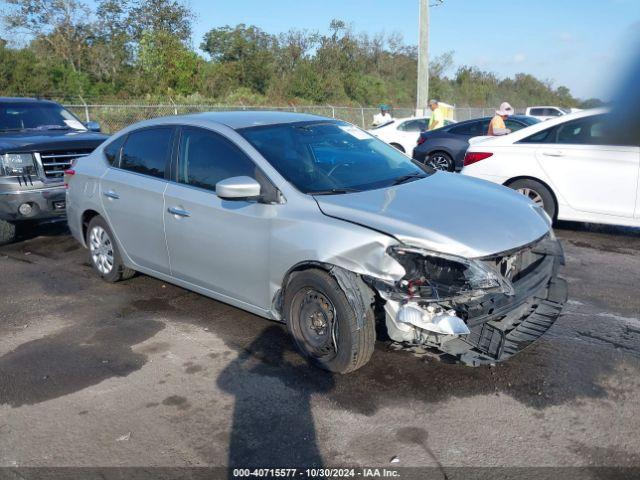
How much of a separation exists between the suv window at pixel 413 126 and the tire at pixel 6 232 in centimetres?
1029

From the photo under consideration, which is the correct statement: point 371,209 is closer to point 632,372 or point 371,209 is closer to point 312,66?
point 632,372

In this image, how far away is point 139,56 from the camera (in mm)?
33594

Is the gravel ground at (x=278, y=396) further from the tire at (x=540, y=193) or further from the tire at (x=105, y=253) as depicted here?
the tire at (x=540, y=193)

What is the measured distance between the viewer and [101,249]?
600 centimetres

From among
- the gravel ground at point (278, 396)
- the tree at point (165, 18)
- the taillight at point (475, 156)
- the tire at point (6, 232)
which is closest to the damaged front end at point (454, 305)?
the gravel ground at point (278, 396)

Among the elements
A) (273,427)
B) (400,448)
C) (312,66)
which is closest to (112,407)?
(273,427)

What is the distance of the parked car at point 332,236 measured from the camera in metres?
3.52

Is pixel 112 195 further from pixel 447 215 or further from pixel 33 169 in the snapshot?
pixel 447 215

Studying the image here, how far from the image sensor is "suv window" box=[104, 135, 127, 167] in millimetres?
5703

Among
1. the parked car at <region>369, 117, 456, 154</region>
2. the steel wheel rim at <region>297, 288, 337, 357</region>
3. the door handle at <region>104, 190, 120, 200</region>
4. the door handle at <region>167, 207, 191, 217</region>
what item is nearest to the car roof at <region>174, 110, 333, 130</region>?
the door handle at <region>167, 207, 191, 217</region>

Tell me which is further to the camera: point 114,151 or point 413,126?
point 413,126

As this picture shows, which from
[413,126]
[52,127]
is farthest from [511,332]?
[413,126]

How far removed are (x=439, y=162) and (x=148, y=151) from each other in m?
7.78

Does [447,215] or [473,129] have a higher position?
[447,215]
